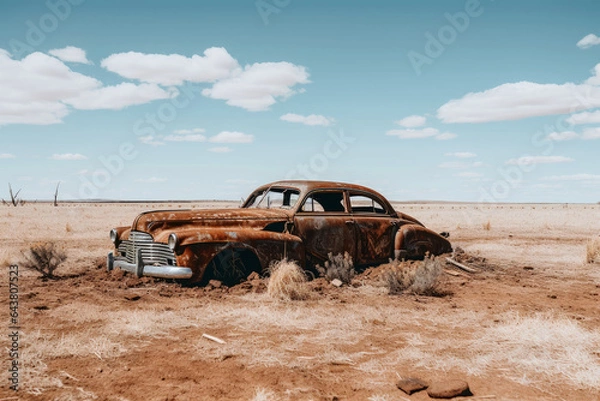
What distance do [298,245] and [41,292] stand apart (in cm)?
387

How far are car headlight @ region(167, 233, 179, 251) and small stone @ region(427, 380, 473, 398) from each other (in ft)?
13.9

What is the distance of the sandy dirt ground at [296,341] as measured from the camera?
12.7ft

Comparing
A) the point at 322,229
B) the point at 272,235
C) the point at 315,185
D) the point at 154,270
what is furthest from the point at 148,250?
the point at 315,185

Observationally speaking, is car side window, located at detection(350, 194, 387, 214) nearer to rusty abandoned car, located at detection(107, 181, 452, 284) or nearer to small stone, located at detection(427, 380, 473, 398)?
rusty abandoned car, located at detection(107, 181, 452, 284)

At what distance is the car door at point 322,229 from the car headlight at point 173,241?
6.35 ft

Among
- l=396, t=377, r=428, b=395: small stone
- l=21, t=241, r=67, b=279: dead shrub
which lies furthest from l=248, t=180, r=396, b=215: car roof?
l=396, t=377, r=428, b=395: small stone

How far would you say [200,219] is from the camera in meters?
7.63

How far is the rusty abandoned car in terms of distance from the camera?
7.14m

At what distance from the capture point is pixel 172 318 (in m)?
5.81

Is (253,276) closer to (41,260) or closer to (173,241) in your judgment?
(173,241)

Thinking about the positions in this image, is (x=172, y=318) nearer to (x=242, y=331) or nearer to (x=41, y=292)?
(x=242, y=331)

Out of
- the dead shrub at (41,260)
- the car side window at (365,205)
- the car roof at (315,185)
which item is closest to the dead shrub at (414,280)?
the car side window at (365,205)

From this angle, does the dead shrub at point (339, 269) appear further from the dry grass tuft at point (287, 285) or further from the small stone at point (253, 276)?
the small stone at point (253, 276)

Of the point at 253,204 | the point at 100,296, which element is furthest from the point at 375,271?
the point at 100,296
